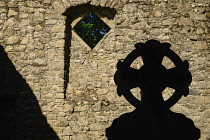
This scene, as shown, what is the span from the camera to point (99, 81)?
13.4 ft

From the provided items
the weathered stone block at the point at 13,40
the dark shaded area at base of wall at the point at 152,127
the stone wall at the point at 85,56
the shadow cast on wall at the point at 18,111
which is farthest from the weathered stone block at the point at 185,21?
the weathered stone block at the point at 13,40

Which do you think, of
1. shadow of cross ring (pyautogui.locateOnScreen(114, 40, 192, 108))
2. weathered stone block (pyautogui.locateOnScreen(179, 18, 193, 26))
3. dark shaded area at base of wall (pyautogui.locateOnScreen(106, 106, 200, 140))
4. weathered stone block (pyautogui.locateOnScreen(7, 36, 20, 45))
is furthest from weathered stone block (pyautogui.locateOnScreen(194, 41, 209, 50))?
weathered stone block (pyautogui.locateOnScreen(7, 36, 20, 45))

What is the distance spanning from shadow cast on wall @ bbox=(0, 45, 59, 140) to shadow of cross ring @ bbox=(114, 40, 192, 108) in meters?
2.96

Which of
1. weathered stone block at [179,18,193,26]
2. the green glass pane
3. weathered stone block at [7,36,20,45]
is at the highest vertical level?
the green glass pane

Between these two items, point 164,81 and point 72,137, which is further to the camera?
point 72,137

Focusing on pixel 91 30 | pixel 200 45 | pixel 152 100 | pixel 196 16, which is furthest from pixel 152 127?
pixel 91 30

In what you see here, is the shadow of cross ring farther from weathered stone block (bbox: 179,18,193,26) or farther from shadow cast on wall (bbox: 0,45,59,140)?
shadow cast on wall (bbox: 0,45,59,140)

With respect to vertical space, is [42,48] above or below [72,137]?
above

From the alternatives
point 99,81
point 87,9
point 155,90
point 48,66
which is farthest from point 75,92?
point 155,90

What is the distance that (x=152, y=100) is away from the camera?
1.44 meters

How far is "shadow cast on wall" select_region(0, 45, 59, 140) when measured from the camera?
148 inches

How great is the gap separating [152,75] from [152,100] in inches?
8.8

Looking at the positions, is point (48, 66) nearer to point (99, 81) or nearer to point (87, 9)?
point (99, 81)

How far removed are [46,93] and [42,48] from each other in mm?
1098
